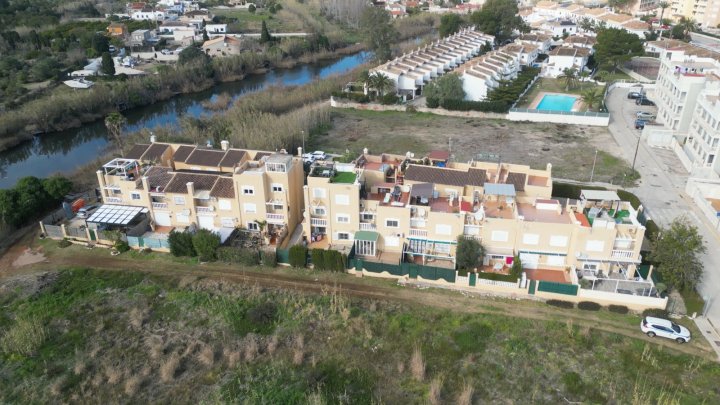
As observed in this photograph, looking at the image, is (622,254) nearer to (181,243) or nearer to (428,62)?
(181,243)

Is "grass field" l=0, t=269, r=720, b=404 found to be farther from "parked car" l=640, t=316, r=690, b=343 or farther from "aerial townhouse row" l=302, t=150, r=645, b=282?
"aerial townhouse row" l=302, t=150, r=645, b=282

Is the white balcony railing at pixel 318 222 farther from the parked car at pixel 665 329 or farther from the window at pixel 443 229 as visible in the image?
the parked car at pixel 665 329

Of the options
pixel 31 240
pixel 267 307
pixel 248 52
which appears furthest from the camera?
pixel 248 52

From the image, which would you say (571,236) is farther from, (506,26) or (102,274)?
(506,26)

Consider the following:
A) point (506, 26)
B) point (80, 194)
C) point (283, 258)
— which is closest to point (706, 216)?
point (283, 258)

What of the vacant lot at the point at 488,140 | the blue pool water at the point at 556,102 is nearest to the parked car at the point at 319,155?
the vacant lot at the point at 488,140

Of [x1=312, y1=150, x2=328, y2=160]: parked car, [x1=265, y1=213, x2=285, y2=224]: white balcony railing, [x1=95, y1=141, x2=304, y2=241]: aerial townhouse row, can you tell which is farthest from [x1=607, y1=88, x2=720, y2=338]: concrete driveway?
[x1=312, y1=150, x2=328, y2=160]: parked car

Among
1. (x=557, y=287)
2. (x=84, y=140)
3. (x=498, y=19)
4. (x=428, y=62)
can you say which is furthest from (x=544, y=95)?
(x=84, y=140)
